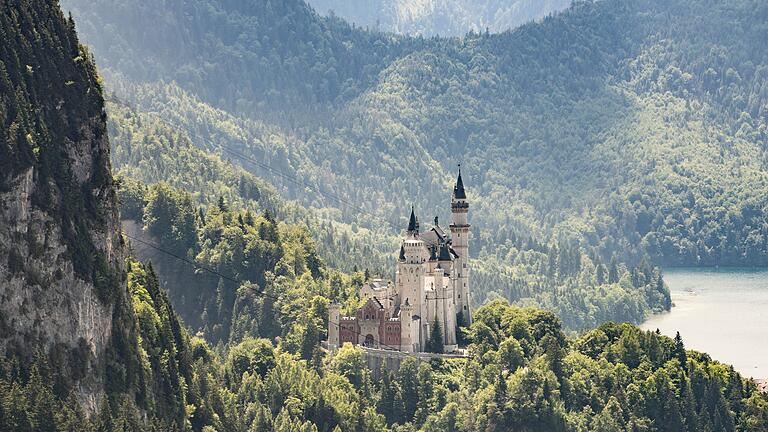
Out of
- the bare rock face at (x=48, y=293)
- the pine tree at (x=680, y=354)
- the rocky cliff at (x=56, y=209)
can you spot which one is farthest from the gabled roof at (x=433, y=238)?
the bare rock face at (x=48, y=293)

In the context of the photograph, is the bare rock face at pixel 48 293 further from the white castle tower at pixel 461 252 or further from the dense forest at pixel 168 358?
the white castle tower at pixel 461 252

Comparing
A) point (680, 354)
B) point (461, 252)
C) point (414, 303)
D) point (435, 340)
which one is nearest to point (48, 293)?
point (414, 303)

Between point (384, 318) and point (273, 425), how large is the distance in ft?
65.1

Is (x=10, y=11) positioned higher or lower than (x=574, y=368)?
higher

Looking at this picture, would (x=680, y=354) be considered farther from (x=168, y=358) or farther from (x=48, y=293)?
(x=48, y=293)

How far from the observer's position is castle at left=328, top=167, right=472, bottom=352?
180750 millimetres

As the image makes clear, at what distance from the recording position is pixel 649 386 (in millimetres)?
184875

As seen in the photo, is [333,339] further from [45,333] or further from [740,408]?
[45,333]

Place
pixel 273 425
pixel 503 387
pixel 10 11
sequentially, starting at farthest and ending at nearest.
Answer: pixel 503 387 → pixel 273 425 → pixel 10 11

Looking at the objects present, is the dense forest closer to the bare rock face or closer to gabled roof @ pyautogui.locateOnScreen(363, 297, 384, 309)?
the bare rock face

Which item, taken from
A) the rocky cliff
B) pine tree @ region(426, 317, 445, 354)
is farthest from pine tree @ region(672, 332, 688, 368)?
the rocky cliff

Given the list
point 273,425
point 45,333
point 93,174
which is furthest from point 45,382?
point 273,425

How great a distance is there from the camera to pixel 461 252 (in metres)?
192

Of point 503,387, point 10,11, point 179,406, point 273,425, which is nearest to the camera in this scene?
point 10,11
